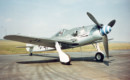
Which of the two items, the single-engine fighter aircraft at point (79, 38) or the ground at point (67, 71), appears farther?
the single-engine fighter aircraft at point (79, 38)

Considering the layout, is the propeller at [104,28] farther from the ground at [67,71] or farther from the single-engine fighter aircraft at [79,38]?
the ground at [67,71]

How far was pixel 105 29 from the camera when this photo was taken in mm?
10141

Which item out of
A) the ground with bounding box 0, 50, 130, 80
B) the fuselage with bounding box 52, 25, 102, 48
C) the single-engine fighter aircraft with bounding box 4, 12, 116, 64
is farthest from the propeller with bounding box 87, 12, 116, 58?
the ground with bounding box 0, 50, 130, 80

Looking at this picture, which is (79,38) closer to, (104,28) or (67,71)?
(104,28)

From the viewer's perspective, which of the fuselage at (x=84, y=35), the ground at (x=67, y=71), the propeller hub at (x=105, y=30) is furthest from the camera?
the fuselage at (x=84, y=35)

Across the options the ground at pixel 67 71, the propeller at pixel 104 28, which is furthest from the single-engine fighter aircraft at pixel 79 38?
the ground at pixel 67 71

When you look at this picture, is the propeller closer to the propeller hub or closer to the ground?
the propeller hub

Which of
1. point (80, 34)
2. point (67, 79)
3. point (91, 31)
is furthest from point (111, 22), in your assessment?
point (67, 79)

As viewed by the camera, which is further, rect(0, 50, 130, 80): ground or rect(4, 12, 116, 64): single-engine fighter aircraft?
rect(4, 12, 116, 64): single-engine fighter aircraft

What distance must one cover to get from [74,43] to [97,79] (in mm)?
5706

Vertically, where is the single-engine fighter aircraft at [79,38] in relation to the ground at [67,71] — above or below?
above

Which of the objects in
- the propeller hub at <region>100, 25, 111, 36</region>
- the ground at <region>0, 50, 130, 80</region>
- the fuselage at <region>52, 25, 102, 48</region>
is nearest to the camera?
the ground at <region>0, 50, 130, 80</region>

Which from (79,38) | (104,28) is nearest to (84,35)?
(79,38)

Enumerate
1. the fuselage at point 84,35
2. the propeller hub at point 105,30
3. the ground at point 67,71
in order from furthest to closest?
the fuselage at point 84,35, the propeller hub at point 105,30, the ground at point 67,71
